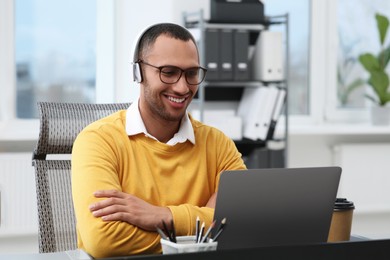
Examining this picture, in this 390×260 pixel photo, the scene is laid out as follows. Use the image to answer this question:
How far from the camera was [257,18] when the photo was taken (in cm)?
427

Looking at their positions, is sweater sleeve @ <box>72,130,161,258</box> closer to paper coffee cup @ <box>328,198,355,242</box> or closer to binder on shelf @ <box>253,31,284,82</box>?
paper coffee cup @ <box>328,198,355,242</box>

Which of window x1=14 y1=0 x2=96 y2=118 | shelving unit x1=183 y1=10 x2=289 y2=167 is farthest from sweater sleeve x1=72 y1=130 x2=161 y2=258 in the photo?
window x1=14 y1=0 x2=96 y2=118

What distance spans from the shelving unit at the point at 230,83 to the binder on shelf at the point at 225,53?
6cm

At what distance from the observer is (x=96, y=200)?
171 centimetres

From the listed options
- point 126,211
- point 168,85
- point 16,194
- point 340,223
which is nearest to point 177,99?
point 168,85

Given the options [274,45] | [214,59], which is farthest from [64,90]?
[274,45]

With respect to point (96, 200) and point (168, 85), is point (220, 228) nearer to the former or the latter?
point (96, 200)

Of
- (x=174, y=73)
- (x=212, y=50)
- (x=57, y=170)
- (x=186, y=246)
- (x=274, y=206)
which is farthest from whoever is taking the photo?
(x=212, y=50)

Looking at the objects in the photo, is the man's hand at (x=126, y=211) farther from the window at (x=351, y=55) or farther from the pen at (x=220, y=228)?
the window at (x=351, y=55)

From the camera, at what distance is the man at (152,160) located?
1.69 meters

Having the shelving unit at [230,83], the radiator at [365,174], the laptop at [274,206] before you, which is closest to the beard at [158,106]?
the laptop at [274,206]

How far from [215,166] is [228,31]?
7.45ft

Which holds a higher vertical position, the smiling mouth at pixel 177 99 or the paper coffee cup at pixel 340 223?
the smiling mouth at pixel 177 99

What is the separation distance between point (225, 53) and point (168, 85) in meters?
2.33
